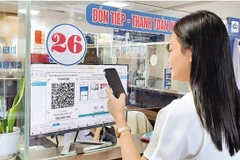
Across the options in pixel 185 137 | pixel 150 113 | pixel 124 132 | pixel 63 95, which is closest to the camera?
pixel 185 137

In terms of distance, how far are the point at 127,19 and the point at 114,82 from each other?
1.35ft

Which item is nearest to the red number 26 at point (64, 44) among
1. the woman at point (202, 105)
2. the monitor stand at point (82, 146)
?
the monitor stand at point (82, 146)

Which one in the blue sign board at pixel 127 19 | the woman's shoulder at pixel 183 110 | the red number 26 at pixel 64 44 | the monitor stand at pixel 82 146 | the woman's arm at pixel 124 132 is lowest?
the monitor stand at pixel 82 146

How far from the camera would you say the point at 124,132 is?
903 millimetres

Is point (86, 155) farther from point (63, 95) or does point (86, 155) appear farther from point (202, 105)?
point (202, 105)

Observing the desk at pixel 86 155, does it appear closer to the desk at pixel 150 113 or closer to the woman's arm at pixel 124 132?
the woman's arm at pixel 124 132

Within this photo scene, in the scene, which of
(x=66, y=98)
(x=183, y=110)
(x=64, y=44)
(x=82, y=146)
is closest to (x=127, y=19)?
(x=64, y=44)

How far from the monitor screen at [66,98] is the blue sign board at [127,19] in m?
0.24

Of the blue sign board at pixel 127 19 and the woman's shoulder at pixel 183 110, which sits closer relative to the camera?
the woman's shoulder at pixel 183 110

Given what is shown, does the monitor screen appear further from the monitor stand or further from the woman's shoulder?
the woman's shoulder

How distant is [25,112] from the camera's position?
1047 millimetres

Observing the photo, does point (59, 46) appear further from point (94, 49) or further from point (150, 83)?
point (150, 83)

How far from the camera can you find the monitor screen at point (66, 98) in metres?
1.07

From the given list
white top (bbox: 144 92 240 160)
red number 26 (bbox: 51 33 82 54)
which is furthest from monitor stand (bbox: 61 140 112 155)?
white top (bbox: 144 92 240 160)
